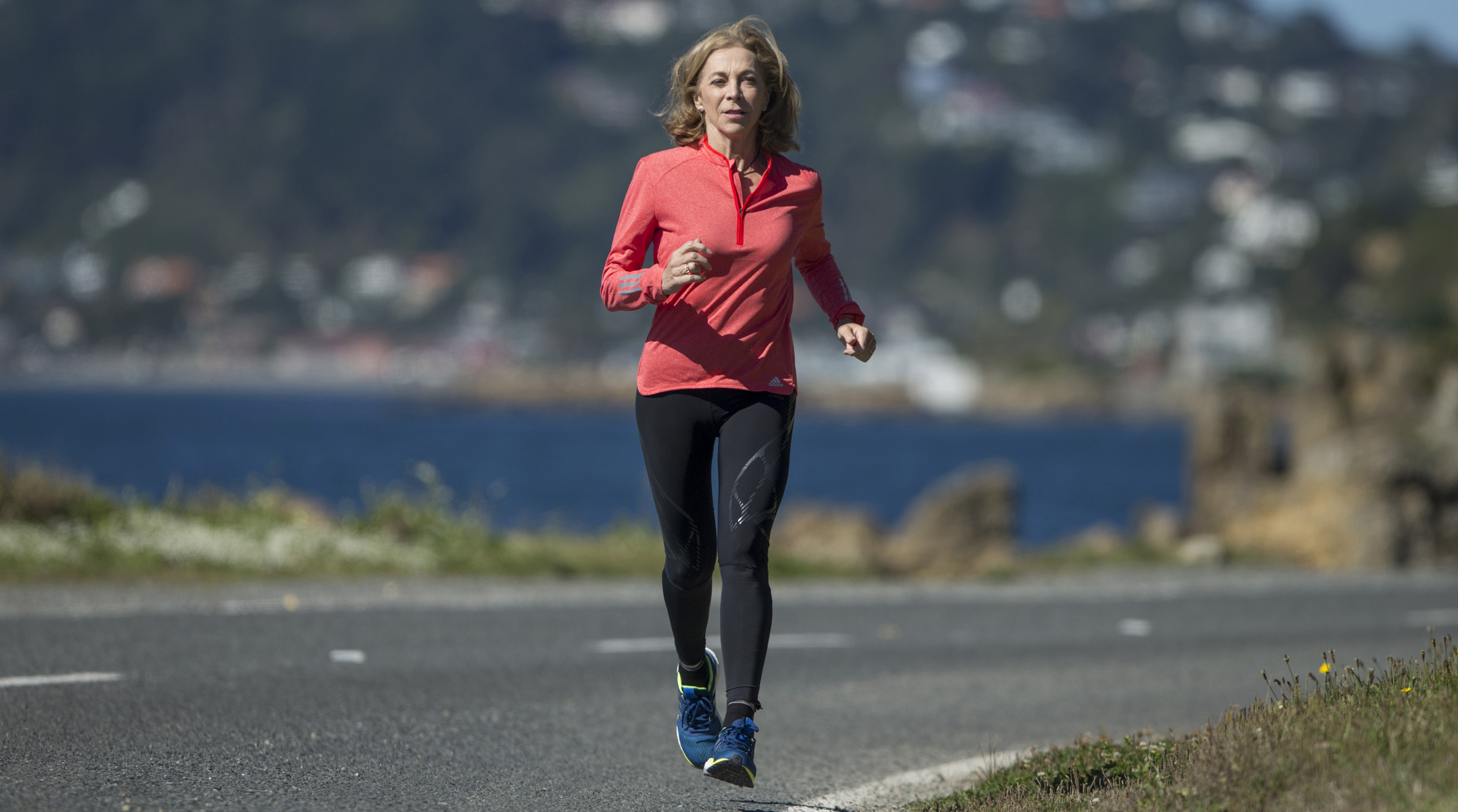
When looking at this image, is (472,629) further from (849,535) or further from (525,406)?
(525,406)

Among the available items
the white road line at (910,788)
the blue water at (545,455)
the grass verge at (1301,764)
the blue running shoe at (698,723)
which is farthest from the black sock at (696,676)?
the blue water at (545,455)

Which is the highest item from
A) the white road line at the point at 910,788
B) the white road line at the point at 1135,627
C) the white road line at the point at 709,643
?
the white road line at the point at 910,788

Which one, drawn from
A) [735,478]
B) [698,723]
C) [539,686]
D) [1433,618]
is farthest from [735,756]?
[1433,618]

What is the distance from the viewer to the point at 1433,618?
11195mm

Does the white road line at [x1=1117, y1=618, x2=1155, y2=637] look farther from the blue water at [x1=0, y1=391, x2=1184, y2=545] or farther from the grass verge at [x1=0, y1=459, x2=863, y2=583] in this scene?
the blue water at [x1=0, y1=391, x2=1184, y2=545]

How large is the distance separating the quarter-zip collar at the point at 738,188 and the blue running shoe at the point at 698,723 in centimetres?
138

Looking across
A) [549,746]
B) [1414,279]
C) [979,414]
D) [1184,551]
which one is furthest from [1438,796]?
[979,414]

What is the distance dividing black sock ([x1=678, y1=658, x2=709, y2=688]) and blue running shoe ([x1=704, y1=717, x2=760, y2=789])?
0.40m

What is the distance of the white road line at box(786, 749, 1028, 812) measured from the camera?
16.0 ft

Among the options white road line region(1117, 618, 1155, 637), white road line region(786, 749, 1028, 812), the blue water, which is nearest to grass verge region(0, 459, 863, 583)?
the blue water

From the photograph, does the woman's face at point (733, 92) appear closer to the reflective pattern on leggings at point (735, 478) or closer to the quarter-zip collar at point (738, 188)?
the quarter-zip collar at point (738, 188)

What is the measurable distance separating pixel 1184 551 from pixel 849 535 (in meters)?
4.05

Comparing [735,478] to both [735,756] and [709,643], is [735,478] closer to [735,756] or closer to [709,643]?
[735,756]

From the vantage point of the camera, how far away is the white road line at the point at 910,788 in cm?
489
